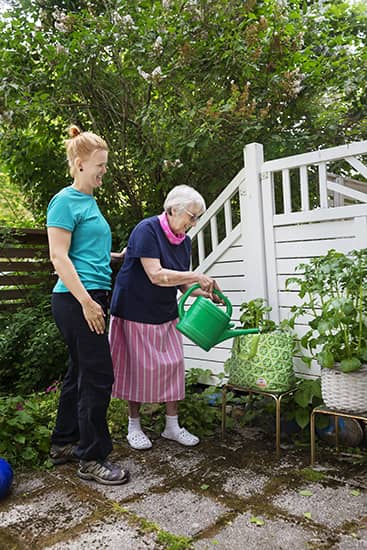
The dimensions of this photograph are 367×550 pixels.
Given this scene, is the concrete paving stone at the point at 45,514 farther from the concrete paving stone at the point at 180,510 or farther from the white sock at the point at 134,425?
the white sock at the point at 134,425

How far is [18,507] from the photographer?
206cm

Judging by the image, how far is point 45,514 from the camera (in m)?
1.99

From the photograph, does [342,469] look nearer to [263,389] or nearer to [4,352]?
[263,389]

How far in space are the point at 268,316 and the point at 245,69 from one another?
182 cm

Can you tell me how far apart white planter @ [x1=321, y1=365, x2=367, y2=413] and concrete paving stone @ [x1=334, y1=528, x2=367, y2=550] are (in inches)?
22.8

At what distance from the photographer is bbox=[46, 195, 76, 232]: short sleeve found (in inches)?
83.7

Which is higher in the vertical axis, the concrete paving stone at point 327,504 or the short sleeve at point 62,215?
the short sleeve at point 62,215

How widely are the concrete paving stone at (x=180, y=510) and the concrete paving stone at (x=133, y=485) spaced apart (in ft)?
0.30

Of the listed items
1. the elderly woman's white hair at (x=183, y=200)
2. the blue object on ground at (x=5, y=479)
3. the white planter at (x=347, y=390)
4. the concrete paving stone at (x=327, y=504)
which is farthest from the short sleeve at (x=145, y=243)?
the concrete paving stone at (x=327, y=504)

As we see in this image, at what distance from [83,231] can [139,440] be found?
47.0 inches

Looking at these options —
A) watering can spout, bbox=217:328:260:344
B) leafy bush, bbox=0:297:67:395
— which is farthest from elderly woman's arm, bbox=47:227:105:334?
leafy bush, bbox=0:297:67:395

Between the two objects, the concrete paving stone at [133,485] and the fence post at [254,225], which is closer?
the concrete paving stone at [133,485]

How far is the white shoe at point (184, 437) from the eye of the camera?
2.69 metres

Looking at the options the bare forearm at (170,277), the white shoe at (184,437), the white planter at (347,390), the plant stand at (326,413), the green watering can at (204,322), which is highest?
the bare forearm at (170,277)
